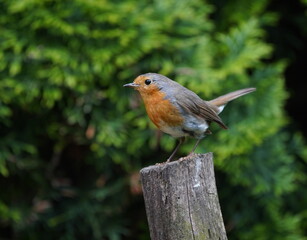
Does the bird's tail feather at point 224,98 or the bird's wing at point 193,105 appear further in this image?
the bird's tail feather at point 224,98

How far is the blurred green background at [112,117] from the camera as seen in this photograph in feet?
15.5

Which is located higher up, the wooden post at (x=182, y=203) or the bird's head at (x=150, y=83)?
the bird's head at (x=150, y=83)

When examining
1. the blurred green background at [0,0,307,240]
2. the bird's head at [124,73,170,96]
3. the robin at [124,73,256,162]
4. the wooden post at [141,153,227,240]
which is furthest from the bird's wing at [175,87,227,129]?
the wooden post at [141,153,227,240]

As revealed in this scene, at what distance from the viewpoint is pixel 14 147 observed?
15.8ft

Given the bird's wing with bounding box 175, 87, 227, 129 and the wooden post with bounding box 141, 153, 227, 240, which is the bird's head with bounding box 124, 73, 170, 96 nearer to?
the bird's wing with bounding box 175, 87, 227, 129

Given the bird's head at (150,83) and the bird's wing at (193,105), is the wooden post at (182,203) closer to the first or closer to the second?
the bird's wing at (193,105)

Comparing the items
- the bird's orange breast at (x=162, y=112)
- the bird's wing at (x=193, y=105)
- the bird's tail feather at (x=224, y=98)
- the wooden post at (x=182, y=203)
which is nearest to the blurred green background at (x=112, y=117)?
the bird's tail feather at (x=224, y=98)

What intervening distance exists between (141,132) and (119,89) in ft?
1.38

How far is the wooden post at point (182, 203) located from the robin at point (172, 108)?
92 centimetres

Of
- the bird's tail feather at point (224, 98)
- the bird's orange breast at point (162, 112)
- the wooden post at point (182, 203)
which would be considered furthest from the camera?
the bird's tail feather at point (224, 98)

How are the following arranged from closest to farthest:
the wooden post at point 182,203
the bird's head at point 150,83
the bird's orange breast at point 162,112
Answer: the wooden post at point 182,203 → the bird's orange breast at point 162,112 → the bird's head at point 150,83

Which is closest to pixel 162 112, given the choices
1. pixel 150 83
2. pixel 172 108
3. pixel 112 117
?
pixel 172 108

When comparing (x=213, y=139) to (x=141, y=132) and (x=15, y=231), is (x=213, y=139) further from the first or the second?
(x=15, y=231)

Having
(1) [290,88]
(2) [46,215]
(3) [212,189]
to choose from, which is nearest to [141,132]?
(2) [46,215]
